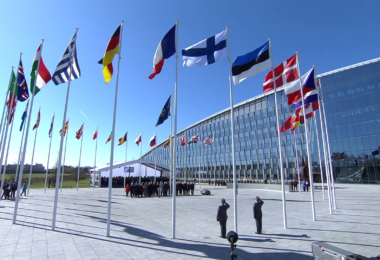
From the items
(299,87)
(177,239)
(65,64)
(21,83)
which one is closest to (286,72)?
(299,87)

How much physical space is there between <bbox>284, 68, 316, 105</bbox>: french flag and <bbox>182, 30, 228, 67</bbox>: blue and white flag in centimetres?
476

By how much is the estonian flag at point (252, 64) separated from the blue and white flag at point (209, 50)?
81 centimetres

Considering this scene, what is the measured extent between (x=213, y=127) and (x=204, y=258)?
70.9 meters

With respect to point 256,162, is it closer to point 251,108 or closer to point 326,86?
point 251,108

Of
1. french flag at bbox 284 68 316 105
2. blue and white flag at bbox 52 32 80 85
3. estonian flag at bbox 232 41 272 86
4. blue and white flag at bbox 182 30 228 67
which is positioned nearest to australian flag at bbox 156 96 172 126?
blue and white flag at bbox 182 30 228 67

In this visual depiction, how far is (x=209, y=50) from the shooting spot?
33.1ft

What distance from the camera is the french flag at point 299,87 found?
1200 centimetres

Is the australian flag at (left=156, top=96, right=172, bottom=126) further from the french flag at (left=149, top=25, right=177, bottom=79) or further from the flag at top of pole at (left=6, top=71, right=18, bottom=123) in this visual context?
the flag at top of pole at (left=6, top=71, right=18, bottom=123)

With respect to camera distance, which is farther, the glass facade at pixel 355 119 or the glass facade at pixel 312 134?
the glass facade at pixel 312 134

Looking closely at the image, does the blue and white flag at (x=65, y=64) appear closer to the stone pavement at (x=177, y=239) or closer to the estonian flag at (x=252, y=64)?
the stone pavement at (x=177, y=239)

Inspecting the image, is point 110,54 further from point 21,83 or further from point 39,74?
point 21,83

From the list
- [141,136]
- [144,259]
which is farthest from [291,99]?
[141,136]

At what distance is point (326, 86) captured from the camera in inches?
2047

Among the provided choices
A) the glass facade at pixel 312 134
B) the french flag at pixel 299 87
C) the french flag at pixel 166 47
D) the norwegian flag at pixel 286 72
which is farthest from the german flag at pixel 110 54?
the glass facade at pixel 312 134
